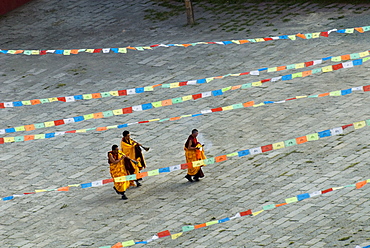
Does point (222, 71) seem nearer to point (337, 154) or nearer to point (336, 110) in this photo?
point (336, 110)

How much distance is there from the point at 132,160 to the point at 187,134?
2.28 meters

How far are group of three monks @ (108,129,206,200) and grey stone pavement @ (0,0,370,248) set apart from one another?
0.22 m

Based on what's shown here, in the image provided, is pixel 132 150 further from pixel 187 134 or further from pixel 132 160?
pixel 187 134

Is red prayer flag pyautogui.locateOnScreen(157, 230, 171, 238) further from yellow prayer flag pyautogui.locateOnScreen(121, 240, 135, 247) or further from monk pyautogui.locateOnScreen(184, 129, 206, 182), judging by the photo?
monk pyautogui.locateOnScreen(184, 129, 206, 182)

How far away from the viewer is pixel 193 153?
13.3 m

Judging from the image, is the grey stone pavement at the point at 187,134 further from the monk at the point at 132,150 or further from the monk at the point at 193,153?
the monk at the point at 132,150

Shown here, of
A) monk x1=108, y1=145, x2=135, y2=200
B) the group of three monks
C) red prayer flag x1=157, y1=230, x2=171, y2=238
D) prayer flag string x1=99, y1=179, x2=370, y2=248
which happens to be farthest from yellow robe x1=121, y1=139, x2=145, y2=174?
red prayer flag x1=157, y1=230, x2=171, y2=238

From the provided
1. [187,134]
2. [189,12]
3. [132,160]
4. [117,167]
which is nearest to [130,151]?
[132,160]

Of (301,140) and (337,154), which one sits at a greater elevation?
(301,140)

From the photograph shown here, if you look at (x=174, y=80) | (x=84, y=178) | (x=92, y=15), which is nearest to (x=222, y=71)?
(x=174, y=80)

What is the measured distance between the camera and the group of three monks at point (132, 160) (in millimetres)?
12992

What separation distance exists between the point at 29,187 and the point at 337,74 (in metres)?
7.76

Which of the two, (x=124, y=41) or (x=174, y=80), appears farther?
(x=124, y=41)

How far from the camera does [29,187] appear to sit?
13.9 m
